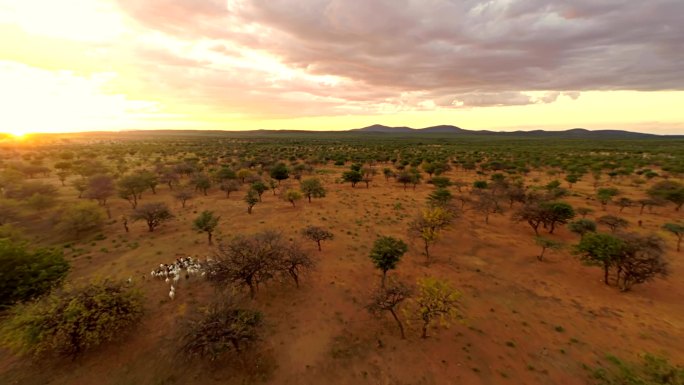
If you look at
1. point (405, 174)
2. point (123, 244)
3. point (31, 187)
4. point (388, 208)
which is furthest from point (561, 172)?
point (31, 187)

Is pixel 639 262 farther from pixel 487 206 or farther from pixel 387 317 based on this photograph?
pixel 387 317

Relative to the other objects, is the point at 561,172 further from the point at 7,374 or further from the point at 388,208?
the point at 7,374

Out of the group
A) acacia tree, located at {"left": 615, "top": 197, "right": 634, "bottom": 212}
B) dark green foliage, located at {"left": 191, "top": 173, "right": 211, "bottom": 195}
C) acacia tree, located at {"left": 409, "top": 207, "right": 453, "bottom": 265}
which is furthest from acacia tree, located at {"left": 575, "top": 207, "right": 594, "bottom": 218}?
dark green foliage, located at {"left": 191, "top": 173, "right": 211, "bottom": 195}

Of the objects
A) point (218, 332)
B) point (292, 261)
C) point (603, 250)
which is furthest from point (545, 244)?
point (218, 332)

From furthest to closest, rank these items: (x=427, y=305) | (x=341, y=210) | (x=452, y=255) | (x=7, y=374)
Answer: (x=341, y=210) < (x=452, y=255) < (x=427, y=305) < (x=7, y=374)

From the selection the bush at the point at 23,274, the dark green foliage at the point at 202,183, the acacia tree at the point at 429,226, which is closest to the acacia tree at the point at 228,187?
the dark green foliage at the point at 202,183

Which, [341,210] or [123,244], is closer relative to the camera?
[123,244]
